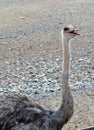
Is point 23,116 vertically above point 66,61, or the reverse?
point 66,61

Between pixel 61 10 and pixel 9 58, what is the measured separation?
19.3 feet

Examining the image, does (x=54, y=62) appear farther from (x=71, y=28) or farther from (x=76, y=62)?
(x=71, y=28)

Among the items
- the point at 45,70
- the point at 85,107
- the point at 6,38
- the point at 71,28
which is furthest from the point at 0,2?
the point at 71,28

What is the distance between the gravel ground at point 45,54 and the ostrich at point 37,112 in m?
0.81

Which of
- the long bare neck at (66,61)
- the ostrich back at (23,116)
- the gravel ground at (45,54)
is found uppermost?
the long bare neck at (66,61)

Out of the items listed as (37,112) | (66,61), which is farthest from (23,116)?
(66,61)

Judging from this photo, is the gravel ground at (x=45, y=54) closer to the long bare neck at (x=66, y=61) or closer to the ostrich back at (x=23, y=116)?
the ostrich back at (x=23, y=116)

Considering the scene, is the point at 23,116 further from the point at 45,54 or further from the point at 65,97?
the point at 45,54

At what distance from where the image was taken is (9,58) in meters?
7.44

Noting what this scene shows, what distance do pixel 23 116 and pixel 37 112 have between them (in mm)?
130

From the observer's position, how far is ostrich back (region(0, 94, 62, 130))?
11.8 ft

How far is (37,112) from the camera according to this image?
3.65 meters

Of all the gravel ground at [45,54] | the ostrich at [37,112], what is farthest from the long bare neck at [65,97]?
the gravel ground at [45,54]

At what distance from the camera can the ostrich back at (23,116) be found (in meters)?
3.59
